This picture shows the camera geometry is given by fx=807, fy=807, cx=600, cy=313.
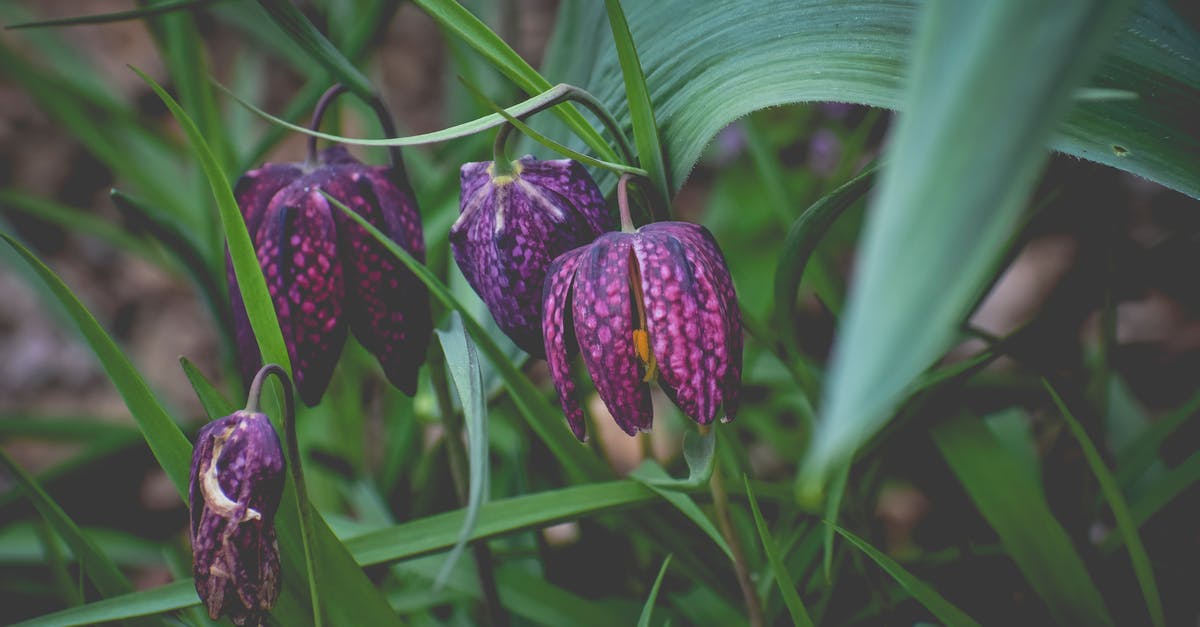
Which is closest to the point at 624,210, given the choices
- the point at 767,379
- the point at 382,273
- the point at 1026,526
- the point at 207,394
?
the point at 382,273

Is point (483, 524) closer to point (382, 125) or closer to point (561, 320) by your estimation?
point (561, 320)

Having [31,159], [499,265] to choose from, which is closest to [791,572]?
[499,265]

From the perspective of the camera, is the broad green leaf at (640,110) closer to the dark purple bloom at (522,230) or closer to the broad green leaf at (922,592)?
the dark purple bloom at (522,230)

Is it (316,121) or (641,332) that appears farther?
(316,121)

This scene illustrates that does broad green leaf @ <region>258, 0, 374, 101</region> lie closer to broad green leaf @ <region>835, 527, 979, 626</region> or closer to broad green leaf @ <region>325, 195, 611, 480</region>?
broad green leaf @ <region>325, 195, 611, 480</region>

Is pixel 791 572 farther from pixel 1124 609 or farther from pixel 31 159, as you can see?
pixel 31 159

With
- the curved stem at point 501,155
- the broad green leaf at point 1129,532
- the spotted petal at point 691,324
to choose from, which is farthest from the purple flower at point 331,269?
the broad green leaf at point 1129,532

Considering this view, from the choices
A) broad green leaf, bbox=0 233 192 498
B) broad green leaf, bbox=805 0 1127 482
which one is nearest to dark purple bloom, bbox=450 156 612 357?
broad green leaf, bbox=0 233 192 498
